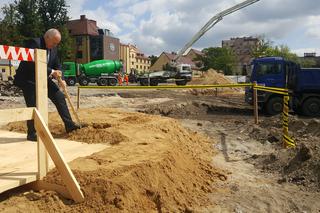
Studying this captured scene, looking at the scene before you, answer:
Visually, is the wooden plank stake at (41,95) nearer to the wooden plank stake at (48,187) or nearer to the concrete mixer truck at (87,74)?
the wooden plank stake at (48,187)

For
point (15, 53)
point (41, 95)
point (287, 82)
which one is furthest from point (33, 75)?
point (287, 82)

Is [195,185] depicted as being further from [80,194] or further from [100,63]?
[100,63]

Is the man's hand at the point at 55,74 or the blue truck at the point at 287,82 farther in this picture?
the blue truck at the point at 287,82

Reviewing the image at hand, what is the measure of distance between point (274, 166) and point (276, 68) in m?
11.9

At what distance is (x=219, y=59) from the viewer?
85.4 m

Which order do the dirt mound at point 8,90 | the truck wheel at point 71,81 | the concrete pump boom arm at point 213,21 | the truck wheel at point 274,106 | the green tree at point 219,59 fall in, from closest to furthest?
the truck wheel at point 274,106
the dirt mound at point 8,90
the concrete pump boom arm at point 213,21
the truck wheel at point 71,81
the green tree at point 219,59

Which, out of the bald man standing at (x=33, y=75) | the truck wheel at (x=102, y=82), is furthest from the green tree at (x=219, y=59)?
the bald man standing at (x=33, y=75)

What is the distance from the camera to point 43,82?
4.52 metres

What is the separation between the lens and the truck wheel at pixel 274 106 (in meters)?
18.3

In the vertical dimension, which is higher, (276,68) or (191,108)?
(276,68)

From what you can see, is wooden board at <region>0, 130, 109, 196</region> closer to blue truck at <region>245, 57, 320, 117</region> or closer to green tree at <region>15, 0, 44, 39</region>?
blue truck at <region>245, 57, 320, 117</region>

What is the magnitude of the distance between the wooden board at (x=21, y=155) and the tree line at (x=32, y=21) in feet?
148

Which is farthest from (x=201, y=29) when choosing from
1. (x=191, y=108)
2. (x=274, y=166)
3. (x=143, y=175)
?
(x=143, y=175)

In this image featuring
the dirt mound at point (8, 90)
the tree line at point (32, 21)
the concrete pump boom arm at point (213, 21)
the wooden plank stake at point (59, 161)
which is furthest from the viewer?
the tree line at point (32, 21)
